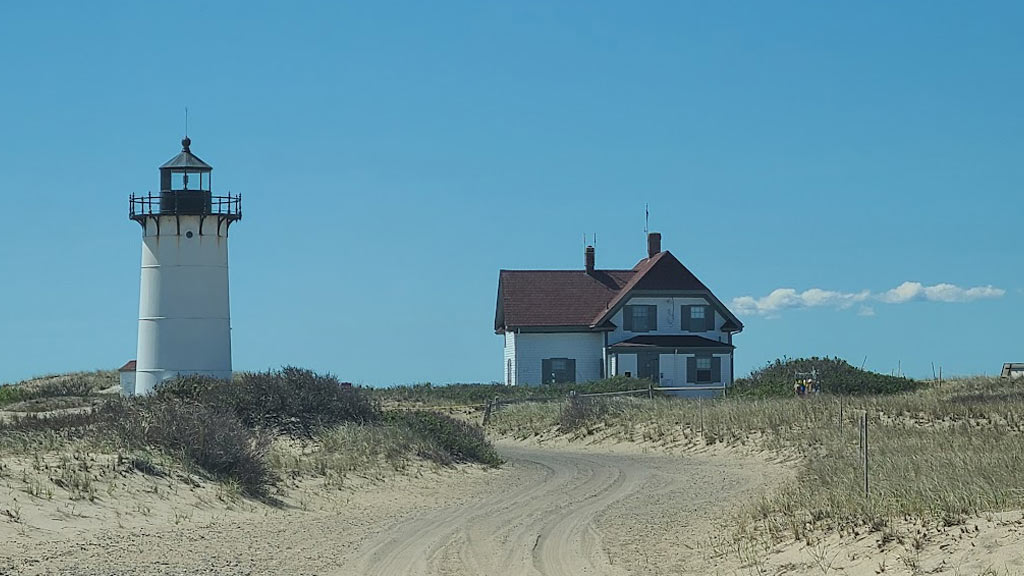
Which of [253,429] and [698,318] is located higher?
[698,318]

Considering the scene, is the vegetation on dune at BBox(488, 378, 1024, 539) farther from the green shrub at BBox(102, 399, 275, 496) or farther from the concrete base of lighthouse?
the concrete base of lighthouse

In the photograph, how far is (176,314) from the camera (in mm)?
36406

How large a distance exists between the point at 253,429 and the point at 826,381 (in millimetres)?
23761

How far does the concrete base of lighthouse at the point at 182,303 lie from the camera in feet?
119

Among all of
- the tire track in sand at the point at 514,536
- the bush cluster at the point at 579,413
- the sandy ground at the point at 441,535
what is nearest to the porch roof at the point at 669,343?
the bush cluster at the point at 579,413

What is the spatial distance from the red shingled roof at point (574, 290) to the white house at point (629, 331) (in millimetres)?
42

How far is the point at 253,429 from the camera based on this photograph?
22.9 metres

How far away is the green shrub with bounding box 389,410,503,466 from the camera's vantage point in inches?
932

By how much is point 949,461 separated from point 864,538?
4.99 meters

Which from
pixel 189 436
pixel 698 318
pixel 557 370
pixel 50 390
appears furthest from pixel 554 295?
pixel 189 436

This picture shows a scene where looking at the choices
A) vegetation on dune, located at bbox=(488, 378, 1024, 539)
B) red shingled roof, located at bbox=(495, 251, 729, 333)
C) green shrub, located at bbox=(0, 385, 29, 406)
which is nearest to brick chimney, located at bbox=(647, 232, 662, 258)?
red shingled roof, located at bbox=(495, 251, 729, 333)

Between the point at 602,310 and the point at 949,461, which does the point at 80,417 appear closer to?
the point at 949,461

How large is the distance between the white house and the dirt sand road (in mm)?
28448

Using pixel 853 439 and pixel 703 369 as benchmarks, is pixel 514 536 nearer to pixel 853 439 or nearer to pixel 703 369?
pixel 853 439
